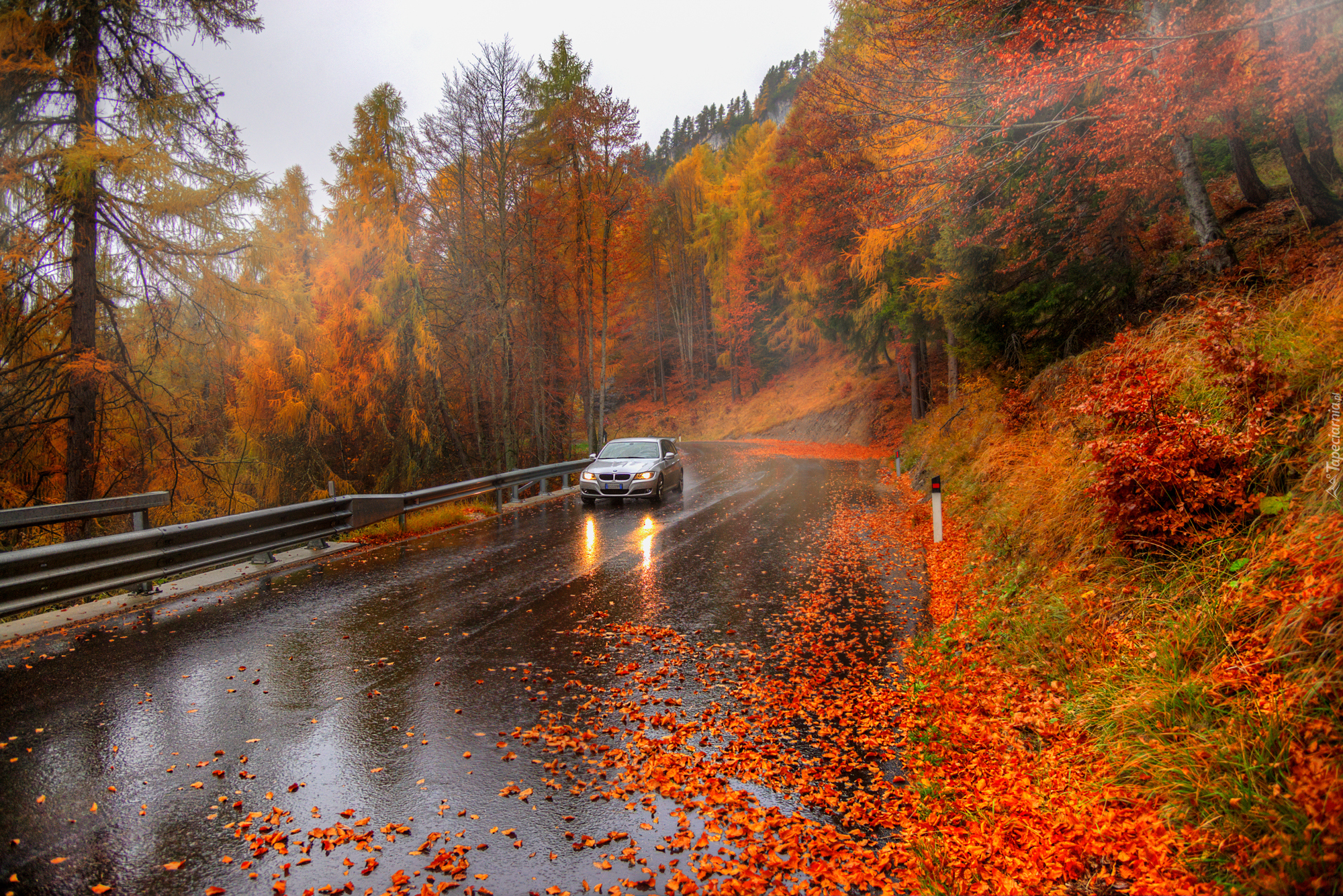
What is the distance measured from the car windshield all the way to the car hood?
0.59 ft

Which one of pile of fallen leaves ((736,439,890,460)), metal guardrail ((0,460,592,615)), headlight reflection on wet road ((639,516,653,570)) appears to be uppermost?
metal guardrail ((0,460,592,615))

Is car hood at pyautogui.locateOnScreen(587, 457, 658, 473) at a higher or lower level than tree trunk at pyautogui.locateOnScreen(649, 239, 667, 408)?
lower

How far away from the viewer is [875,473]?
21.4 m

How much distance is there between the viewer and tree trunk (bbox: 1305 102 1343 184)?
9.98 metres

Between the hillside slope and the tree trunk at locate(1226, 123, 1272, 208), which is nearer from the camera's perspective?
the tree trunk at locate(1226, 123, 1272, 208)

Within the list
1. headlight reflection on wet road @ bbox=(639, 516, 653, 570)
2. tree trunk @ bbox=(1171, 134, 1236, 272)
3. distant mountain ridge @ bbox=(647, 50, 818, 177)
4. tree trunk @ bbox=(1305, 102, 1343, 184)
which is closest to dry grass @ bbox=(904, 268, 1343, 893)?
tree trunk @ bbox=(1171, 134, 1236, 272)

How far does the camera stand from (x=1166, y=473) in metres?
5.28

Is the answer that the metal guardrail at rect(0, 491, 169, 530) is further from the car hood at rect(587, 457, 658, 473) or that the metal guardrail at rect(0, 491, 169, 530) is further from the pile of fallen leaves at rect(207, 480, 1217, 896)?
the car hood at rect(587, 457, 658, 473)

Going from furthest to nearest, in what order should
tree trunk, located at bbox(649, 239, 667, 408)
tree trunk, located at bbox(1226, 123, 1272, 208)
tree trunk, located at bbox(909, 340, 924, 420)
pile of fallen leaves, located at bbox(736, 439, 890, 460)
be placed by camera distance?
tree trunk, located at bbox(649, 239, 667, 408), pile of fallen leaves, located at bbox(736, 439, 890, 460), tree trunk, located at bbox(909, 340, 924, 420), tree trunk, located at bbox(1226, 123, 1272, 208)

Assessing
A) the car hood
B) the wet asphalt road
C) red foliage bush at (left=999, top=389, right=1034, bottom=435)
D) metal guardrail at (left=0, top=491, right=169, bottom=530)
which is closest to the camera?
the wet asphalt road

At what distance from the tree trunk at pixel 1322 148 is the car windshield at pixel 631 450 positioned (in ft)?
43.5

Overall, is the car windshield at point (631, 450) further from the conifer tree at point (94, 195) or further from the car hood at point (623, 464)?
the conifer tree at point (94, 195)

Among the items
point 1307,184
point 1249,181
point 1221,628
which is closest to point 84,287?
point 1221,628

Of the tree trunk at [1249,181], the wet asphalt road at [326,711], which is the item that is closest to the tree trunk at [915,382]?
the tree trunk at [1249,181]
